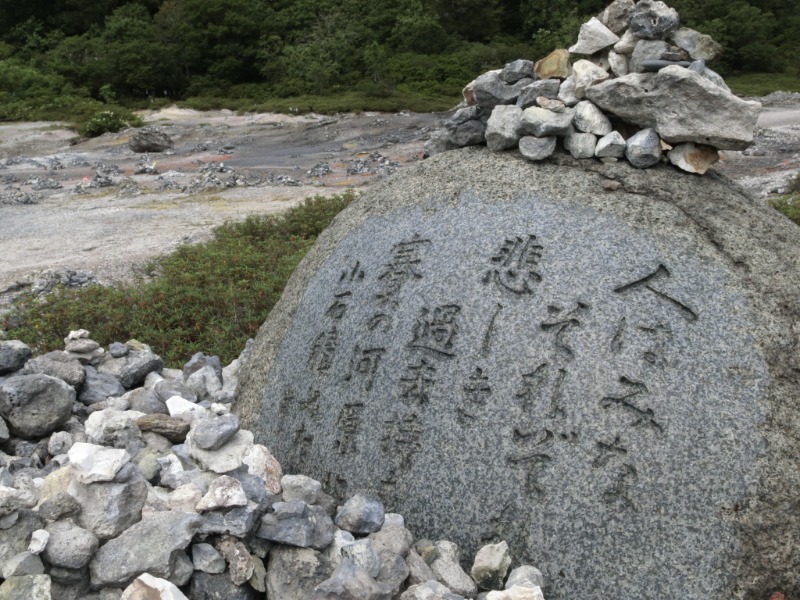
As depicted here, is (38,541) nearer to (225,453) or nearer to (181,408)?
(225,453)

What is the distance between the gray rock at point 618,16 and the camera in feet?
12.3

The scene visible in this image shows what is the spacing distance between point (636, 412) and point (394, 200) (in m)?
1.74

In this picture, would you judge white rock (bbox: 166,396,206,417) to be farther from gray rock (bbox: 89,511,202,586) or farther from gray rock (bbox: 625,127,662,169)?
gray rock (bbox: 625,127,662,169)

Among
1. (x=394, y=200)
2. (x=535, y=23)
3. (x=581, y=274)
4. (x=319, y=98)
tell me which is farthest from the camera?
(x=535, y=23)

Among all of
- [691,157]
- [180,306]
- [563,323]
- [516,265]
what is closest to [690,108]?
[691,157]

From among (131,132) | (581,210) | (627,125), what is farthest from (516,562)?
(131,132)

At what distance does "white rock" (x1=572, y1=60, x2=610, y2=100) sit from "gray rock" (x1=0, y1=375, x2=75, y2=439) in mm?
2863

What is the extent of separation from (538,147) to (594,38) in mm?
626

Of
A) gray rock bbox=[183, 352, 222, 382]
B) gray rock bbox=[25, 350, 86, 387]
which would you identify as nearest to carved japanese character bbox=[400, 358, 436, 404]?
gray rock bbox=[183, 352, 222, 382]

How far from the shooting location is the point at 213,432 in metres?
3.12

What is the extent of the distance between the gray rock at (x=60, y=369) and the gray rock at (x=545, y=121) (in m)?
2.72

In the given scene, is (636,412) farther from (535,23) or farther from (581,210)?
(535,23)

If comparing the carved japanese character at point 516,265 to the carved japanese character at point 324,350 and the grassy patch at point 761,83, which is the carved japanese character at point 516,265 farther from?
the grassy patch at point 761,83

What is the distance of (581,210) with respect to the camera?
3391 millimetres
